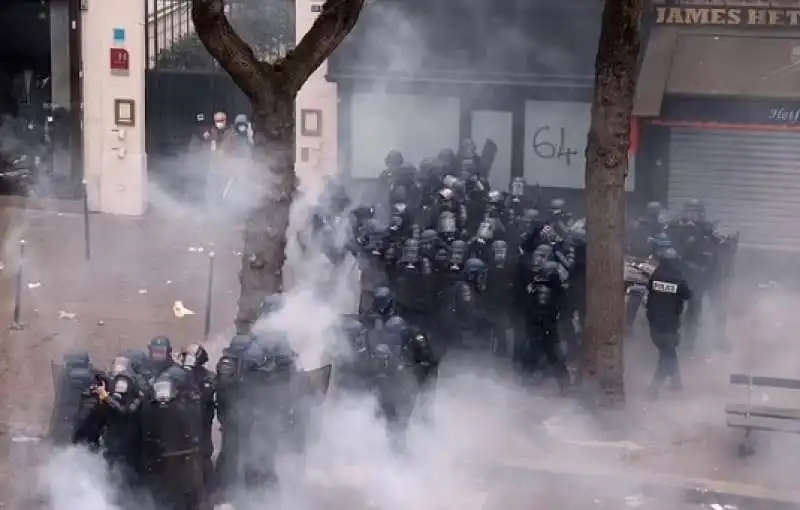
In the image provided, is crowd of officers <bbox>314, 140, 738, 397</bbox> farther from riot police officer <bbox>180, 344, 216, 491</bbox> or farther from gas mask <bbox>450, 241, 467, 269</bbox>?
riot police officer <bbox>180, 344, 216, 491</bbox>

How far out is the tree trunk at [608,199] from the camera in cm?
938

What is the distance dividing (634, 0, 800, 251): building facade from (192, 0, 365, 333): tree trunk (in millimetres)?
5826

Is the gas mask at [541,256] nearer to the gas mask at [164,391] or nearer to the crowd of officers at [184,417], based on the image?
the crowd of officers at [184,417]

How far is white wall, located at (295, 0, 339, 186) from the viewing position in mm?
15836

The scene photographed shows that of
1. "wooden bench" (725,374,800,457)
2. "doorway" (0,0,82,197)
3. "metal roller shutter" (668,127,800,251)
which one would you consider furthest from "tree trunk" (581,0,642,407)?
"doorway" (0,0,82,197)

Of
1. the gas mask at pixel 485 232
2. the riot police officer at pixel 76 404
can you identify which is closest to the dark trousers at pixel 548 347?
the gas mask at pixel 485 232

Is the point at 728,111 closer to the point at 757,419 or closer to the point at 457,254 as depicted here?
the point at 457,254

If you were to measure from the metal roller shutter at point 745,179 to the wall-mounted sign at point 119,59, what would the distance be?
20.3 ft

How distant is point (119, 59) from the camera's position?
1623cm

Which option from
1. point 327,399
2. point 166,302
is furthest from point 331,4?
point 166,302

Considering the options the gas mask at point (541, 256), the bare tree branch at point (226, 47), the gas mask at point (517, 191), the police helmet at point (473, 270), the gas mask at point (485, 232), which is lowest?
the police helmet at point (473, 270)

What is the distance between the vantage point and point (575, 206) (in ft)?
50.6

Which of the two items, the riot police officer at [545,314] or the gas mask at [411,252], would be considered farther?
the riot police officer at [545,314]

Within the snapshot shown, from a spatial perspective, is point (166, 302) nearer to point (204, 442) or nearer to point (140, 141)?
point (140, 141)
